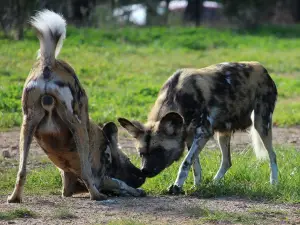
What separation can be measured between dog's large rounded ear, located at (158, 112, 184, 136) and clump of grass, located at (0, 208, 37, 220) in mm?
1554

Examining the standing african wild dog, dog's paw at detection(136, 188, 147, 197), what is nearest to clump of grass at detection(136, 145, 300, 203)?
the standing african wild dog

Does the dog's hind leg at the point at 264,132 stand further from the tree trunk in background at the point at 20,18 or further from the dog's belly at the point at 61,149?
the tree trunk in background at the point at 20,18

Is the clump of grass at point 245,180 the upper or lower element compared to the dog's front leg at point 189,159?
lower

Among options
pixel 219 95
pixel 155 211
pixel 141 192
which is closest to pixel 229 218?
pixel 155 211

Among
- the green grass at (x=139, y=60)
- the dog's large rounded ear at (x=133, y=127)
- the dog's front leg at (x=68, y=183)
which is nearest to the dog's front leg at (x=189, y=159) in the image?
the dog's large rounded ear at (x=133, y=127)

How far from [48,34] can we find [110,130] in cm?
112

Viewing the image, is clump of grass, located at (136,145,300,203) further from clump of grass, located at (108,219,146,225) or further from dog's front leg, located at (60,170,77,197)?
clump of grass, located at (108,219,146,225)

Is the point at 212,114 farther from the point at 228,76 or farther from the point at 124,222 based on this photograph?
the point at 124,222

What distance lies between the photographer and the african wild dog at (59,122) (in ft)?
17.9

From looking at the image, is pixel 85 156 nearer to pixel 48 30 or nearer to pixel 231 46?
pixel 48 30

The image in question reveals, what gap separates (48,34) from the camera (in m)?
5.58

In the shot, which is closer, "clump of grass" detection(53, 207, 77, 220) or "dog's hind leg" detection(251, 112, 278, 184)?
"clump of grass" detection(53, 207, 77, 220)

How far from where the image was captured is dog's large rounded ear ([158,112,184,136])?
6.27 metres

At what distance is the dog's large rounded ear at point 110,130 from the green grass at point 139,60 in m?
3.27
